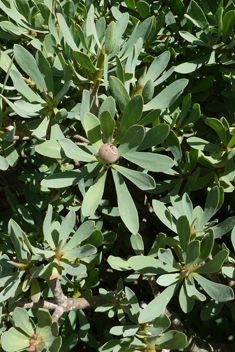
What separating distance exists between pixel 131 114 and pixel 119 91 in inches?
2.3

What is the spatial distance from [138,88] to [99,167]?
0.21 m

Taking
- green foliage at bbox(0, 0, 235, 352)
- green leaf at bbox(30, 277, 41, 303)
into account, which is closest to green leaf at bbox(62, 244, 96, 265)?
green foliage at bbox(0, 0, 235, 352)

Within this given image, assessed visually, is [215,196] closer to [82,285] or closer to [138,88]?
[138,88]

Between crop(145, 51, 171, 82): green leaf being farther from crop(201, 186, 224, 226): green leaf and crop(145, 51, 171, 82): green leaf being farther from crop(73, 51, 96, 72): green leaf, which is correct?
crop(201, 186, 224, 226): green leaf

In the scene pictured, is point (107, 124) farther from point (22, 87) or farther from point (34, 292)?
point (34, 292)

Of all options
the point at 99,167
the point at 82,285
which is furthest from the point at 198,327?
the point at 99,167

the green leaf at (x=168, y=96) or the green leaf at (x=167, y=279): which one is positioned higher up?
the green leaf at (x=168, y=96)

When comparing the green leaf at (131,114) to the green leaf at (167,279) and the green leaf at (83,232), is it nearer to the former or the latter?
the green leaf at (83,232)

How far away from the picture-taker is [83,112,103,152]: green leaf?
731 millimetres

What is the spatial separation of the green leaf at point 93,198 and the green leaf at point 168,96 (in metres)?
0.19

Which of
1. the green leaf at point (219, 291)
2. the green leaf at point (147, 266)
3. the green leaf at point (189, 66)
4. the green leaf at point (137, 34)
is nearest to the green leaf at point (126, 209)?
the green leaf at point (147, 266)

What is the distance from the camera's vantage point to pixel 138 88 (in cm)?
88

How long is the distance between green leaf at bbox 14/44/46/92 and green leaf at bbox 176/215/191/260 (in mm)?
429

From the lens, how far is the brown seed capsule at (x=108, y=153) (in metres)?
0.75
